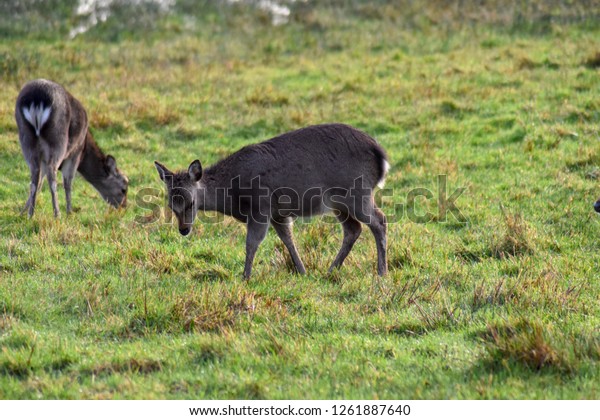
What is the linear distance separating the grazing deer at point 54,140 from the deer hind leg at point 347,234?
12.8 feet

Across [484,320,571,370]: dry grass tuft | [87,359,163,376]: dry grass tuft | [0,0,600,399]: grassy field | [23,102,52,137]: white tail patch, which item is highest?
[23,102,52,137]: white tail patch

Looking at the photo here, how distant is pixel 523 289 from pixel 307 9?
18.9m

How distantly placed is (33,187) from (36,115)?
0.93 metres

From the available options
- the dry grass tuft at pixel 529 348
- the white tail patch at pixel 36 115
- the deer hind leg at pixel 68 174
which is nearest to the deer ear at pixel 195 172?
the white tail patch at pixel 36 115

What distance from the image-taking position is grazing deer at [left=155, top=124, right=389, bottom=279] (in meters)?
8.51

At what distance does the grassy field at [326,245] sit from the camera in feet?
19.2

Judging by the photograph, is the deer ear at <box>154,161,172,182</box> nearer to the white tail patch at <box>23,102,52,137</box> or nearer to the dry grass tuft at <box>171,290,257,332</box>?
the dry grass tuft at <box>171,290,257,332</box>

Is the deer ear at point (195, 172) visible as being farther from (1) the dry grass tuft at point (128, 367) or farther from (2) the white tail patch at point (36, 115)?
(2) the white tail patch at point (36, 115)

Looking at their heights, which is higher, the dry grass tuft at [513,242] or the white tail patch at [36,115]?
the white tail patch at [36,115]

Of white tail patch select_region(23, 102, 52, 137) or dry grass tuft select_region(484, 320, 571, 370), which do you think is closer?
dry grass tuft select_region(484, 320, 571, 370)

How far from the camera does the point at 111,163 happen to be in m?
12.3

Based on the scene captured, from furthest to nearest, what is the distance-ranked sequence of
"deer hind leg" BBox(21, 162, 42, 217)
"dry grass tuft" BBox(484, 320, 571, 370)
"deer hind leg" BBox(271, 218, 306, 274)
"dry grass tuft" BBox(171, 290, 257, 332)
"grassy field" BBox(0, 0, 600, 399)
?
1. "deer hind leg" BBox(21, 162, 42, 217)
2. "deer hind leg" BBox(271, 218, 306, 274)
3. "dry grass tuft" BBox(171, 290, 257, 332)
4. "grassy field" BBox(0, 0, 600, 399)
5. "dry grass tuft" BBox(484, 320, 571, 370)

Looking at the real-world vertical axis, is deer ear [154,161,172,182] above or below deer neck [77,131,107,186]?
above

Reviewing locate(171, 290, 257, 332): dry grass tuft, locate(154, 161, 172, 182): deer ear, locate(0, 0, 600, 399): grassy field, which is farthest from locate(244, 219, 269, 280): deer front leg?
locate(171, 290, 257, 332): dry grass tuft
